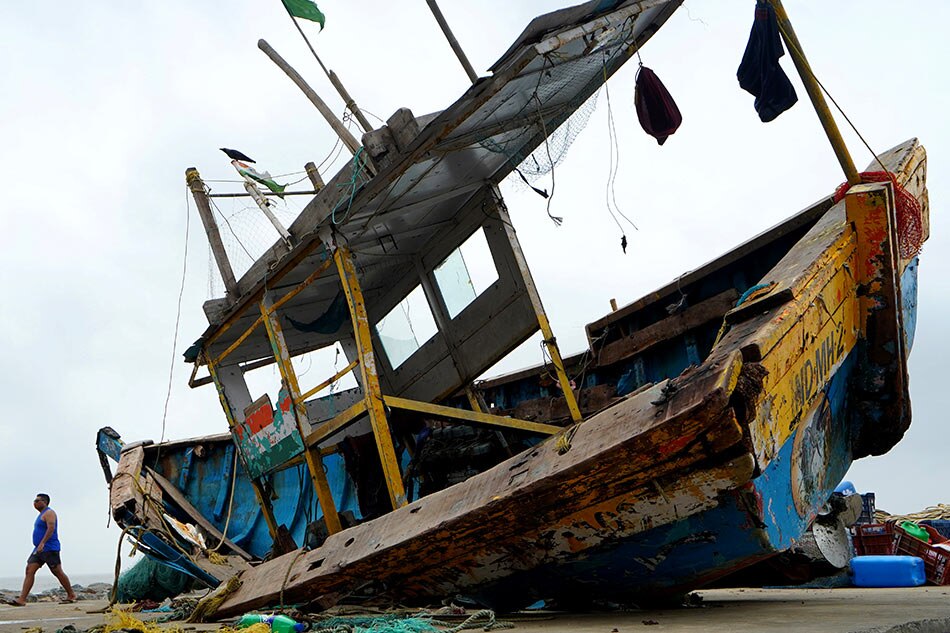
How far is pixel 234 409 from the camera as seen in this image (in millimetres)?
8141

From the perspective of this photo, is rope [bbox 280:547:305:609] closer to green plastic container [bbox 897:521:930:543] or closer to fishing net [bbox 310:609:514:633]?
fishing net [bbox 310:609:514:633]

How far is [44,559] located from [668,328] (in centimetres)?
775

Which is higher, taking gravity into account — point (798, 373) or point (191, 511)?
point (191, 511)

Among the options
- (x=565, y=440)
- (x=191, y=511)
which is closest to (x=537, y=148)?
(x=565, y=440)

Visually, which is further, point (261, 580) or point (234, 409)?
point (234, 409)

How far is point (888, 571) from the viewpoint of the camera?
730 centimetres

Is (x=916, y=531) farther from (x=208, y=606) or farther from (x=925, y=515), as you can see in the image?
(x=208, y=606)

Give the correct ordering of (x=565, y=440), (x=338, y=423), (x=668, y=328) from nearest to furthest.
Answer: (x=565, y=440) < (x=338, y=423) < (x=668, y=328)

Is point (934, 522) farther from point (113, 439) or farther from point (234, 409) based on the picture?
point (113, 439)

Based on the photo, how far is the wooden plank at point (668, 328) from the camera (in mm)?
6465

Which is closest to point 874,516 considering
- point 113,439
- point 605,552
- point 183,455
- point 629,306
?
point 629,306

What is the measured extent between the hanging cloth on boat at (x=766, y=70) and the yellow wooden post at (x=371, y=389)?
311cm

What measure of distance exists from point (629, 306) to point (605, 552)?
11.5 ft

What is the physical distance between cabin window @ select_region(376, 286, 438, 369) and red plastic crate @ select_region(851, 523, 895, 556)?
473 cm
